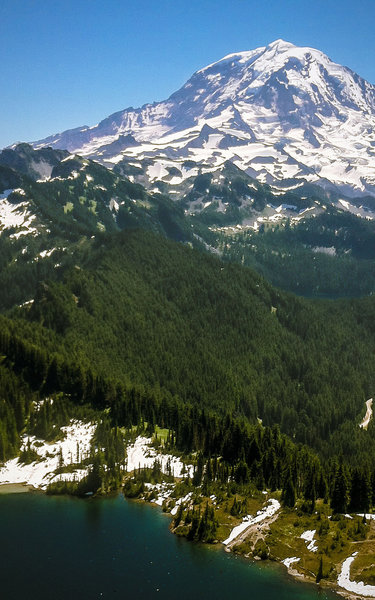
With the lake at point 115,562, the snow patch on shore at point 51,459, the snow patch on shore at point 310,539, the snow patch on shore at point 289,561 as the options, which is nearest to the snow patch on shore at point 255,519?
the lake at point 115,562

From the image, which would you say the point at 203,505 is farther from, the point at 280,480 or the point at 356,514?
the point at 356,514

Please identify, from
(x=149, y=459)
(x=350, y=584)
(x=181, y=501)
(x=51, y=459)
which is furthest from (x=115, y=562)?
(x=51, y=459)

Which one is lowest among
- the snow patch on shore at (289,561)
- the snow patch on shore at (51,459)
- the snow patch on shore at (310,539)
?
the snow patch on shore at (289,561)

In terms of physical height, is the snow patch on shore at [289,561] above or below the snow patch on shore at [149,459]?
below

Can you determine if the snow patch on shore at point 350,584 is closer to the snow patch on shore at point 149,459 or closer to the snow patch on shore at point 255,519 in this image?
the snow patch on shore at point 255,519

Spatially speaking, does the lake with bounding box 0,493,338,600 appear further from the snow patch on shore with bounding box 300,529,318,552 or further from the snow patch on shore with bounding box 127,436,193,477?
the snow patch on shore with bounding box 127,436,193,477

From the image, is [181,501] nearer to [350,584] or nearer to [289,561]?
[289,561]

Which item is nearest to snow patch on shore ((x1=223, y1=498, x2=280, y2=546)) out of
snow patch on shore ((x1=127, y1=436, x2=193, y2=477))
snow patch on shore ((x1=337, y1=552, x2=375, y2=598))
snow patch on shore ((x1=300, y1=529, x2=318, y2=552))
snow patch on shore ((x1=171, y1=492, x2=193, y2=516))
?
snow patch on shore ((x1=300, y1=529, x2=318, y2=552))
